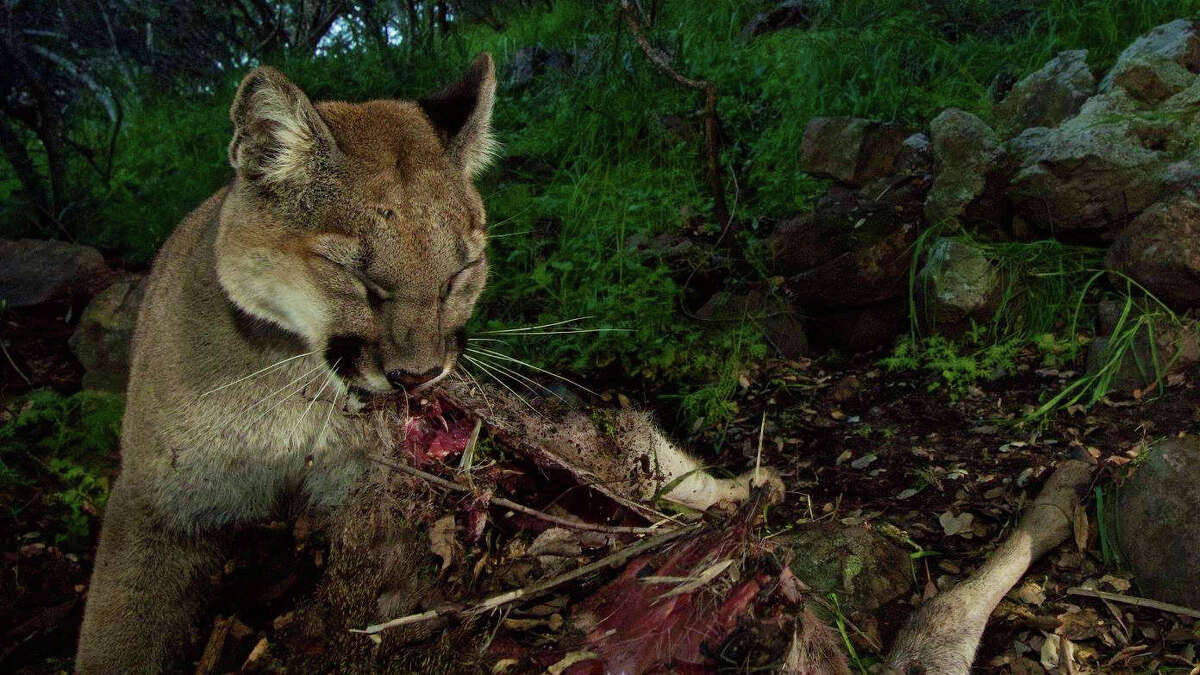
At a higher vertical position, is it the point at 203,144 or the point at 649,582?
the point at 203,144

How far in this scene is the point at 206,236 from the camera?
285 cm

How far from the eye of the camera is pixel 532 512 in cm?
222

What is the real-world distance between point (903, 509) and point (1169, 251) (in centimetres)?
170

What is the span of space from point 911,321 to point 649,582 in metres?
2.87

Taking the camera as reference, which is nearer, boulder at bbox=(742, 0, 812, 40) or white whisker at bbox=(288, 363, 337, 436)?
white whisker at bbox=(288, 363, 337, 436)

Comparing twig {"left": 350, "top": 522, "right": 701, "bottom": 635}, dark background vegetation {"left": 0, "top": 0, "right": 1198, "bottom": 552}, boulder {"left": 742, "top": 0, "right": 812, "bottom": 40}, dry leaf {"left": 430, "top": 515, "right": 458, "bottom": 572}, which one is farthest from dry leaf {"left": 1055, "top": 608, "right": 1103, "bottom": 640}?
boulder {"left": 742, "top": 0, "right": 812, "bottom": 40}

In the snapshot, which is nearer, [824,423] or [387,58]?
[824,423]

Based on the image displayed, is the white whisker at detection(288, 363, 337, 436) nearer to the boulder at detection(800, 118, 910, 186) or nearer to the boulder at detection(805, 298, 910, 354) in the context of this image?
the boulder at detection(805, 298, 910, 354)

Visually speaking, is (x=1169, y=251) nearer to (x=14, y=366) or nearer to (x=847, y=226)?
(x=847, y=226)

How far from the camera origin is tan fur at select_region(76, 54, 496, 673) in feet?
7.66

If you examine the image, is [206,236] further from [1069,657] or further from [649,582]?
[1069,657]

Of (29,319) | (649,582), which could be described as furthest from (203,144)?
(649,582)

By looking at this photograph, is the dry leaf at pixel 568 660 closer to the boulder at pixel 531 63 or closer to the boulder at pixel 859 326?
the boulder at pixel 859 326

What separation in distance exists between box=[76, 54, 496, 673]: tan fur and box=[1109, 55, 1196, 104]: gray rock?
367cm
